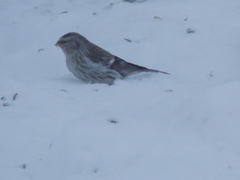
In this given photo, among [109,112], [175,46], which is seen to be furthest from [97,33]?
[109,112]

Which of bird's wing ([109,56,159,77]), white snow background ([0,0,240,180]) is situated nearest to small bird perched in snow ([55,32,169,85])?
bird's wing ([109,56,159,77])

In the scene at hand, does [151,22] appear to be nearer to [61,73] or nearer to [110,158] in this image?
[61,73]

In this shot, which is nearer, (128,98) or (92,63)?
(128,98)

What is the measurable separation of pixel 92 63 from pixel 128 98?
892 millimetres

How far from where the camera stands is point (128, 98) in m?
4.49

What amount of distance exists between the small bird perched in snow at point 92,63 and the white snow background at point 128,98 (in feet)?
0.41

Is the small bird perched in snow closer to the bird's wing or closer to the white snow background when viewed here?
the bird's wing

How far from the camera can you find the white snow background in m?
3.43

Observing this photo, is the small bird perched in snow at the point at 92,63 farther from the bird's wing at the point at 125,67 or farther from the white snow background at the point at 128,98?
the white snow background at the point at 128,98

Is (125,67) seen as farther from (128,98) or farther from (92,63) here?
(128,98)

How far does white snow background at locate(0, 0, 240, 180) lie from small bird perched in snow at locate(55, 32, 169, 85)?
0.13 metres

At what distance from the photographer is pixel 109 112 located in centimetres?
407

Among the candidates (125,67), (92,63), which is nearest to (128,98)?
(125,67)

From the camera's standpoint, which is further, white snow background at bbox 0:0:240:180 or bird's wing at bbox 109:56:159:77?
bird's wing at bbox 109:56:159:77
